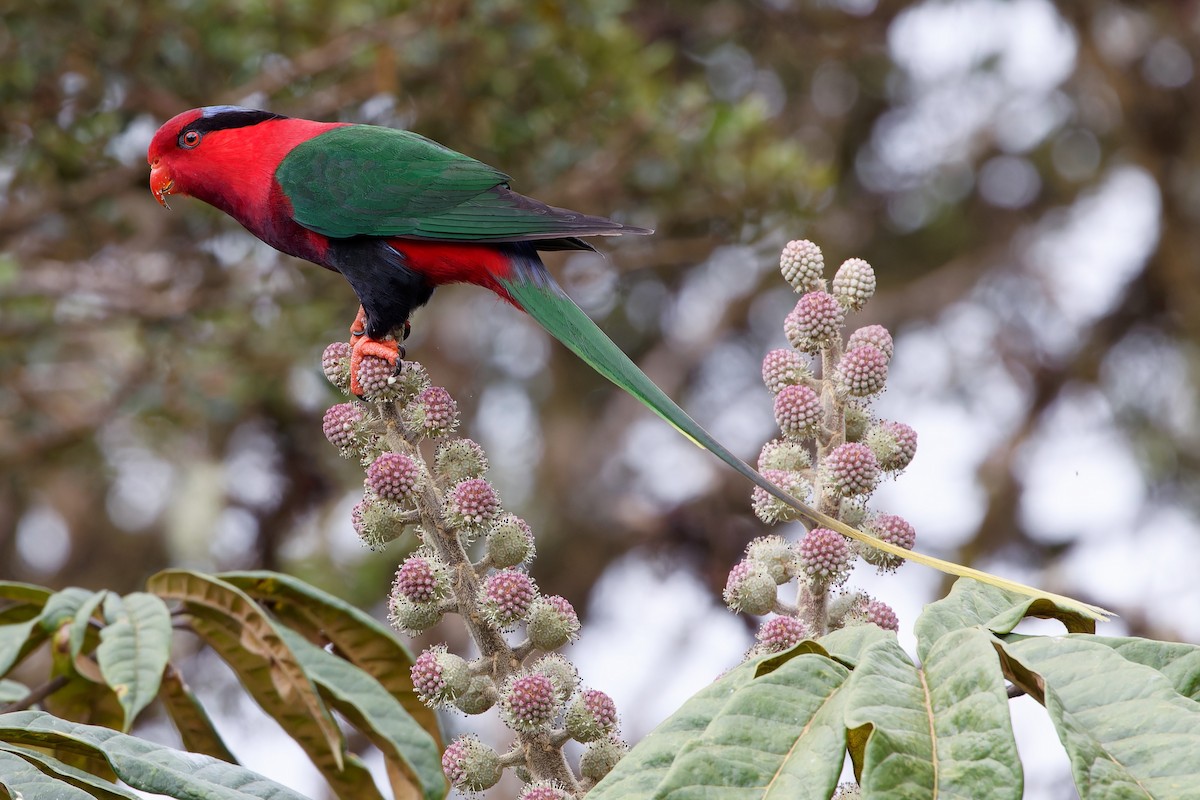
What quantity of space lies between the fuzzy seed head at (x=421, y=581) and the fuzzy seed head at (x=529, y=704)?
0.17 m

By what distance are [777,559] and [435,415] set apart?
1.59ft

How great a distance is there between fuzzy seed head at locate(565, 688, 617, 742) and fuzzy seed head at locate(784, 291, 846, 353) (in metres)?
0.51

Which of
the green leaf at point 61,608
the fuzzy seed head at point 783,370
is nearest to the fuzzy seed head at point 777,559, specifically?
the fuzzy seed head at point 783,370

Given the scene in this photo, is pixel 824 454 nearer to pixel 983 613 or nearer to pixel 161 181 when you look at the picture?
pixel 983 613

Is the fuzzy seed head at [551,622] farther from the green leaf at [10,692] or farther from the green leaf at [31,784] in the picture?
the green leaf at [10,692]

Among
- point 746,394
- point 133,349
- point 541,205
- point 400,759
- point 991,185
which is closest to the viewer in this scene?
point 400,759

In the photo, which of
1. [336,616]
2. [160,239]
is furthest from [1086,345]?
[336,616]

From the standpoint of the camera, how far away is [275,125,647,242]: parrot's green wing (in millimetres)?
2572

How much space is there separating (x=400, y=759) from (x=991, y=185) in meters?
7.82

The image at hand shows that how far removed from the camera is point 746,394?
24.7 ft

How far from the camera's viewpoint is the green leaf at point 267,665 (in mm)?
1707

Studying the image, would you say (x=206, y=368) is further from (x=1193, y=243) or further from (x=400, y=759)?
(x=1193, y=243)

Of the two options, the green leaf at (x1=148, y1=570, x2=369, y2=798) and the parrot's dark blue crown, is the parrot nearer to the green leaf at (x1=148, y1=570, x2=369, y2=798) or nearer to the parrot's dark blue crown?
the parrot's dark blue crown

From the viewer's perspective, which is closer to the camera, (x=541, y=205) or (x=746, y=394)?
(x=541, y=205)
